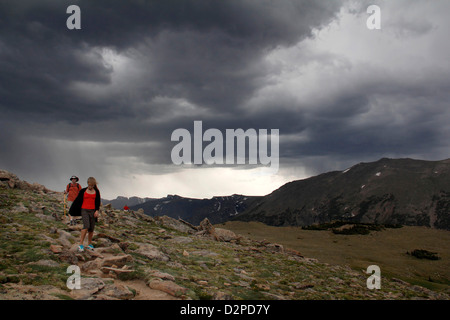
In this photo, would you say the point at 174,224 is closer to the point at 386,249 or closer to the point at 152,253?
the point at 152,253

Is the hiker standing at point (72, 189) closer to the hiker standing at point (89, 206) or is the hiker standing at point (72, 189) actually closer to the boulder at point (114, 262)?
the hiker standing at point (89, 206)

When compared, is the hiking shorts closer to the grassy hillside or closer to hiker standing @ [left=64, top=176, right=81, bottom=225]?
hiker standing @ [left=64, top=176, right=81, bottom=225]

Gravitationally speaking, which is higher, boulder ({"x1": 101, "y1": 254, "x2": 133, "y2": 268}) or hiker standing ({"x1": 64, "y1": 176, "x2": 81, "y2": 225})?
hiker standing ({"x1": 64, "y1": 176, "x2": 81, "y2": 225})

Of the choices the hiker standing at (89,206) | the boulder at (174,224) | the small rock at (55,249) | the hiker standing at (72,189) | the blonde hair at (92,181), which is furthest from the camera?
the boulder at (174,224)

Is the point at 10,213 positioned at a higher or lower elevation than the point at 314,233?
higher

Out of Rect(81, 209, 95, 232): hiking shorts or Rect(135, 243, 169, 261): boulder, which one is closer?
Rect(81, 209, 95, 232): hiking shorts

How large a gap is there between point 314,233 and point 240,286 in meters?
73.6

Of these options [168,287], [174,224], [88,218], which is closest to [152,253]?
[88,218]

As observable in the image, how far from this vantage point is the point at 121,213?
33.6 meters

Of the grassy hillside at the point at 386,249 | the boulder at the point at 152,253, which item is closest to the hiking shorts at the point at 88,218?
the boulder at the point at 152,253

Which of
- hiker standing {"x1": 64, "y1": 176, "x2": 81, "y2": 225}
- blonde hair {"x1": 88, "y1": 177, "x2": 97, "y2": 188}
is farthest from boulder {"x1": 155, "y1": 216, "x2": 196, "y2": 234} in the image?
blonde hair {"x1": 88, "y1": 177, "x2": 97, "y2": 188}

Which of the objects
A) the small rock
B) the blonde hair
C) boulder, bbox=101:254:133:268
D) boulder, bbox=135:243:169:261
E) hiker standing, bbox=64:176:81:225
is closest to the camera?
boulder, bbox=101:254:133:268

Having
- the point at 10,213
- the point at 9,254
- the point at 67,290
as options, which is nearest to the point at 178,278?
the point at 67,290
